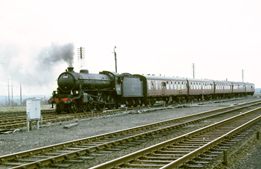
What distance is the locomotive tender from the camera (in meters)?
22.4

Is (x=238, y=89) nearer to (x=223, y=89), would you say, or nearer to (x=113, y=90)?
(x=223, y=89)

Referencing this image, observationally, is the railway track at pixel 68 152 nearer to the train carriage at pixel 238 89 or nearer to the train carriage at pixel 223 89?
the train carriage at pixel 223 89

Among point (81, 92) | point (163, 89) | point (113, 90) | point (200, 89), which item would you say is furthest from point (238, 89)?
point (81, 92)

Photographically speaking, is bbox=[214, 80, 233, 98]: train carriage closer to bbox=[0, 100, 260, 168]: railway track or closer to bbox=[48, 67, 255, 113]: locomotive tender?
bbox=[48, 67, 255, 113]: locomotive tender

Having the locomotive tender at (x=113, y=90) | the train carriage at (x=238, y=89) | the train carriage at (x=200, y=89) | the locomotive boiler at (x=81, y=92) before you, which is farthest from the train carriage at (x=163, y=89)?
the train carriage at (x=238, y=89)

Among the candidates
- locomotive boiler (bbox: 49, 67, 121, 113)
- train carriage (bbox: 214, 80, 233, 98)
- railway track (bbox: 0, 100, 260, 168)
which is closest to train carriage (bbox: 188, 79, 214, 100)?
train carriage (bbox: 214, 80, 233, 98)

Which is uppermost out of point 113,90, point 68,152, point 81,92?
point 113,90

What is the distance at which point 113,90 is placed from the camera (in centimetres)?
2631

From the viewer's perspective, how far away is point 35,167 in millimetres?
6488

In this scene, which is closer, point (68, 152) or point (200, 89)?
point (68, 152)

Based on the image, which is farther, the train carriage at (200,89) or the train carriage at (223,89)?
the train carriage at (223,89)

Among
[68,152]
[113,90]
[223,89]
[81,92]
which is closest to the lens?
[68,152]

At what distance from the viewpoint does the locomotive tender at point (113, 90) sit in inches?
882

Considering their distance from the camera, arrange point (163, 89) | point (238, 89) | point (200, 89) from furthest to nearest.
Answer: point (238, 89)
point (200, 89)
point (163, 89)
